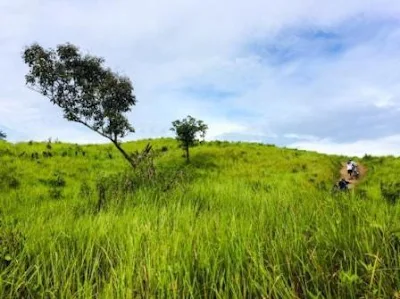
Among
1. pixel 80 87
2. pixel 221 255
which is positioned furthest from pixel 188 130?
pixel 221 255

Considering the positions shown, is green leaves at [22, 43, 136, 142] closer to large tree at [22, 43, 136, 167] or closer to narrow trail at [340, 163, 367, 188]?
large tree at [22, 43, 136, 167]

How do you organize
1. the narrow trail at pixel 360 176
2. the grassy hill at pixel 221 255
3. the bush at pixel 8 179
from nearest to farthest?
the grassy hill at pixel 221 255, the bush at pixel 8 179, the narrow trail at pixel 360 176

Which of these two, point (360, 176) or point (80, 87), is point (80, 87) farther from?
point (360, 176)

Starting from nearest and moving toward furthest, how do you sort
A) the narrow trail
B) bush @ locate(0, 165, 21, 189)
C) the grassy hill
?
the grassy hill
bush @ locate(0, 165, 21, 189)
the narrow trail

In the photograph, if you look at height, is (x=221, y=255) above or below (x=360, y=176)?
below

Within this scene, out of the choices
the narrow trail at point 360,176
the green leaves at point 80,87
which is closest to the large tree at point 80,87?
the green leaves at point 80,87

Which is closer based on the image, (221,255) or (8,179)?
(221,255)

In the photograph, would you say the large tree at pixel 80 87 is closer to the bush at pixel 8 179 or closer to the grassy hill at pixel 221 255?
the bush at pixel 8 179

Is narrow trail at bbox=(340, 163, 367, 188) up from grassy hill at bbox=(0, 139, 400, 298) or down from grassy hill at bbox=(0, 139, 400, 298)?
up

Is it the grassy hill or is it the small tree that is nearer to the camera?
the grassy hill

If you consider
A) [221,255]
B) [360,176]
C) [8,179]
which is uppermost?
[360,176]

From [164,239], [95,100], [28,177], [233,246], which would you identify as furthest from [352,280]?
[95,100]

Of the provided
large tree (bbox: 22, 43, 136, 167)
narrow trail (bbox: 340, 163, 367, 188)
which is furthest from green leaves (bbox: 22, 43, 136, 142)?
narrow trail (bbox: 340, 163, 367, 188)

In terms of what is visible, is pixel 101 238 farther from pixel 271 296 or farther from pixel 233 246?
pixel 271 296
